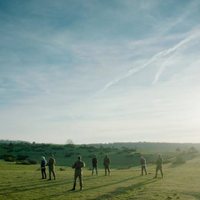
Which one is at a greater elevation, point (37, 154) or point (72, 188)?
point (37, 154)

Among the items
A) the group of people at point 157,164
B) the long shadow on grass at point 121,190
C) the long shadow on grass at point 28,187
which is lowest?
the long shadow on grass at point 121,190

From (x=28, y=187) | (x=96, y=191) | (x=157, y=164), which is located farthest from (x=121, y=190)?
(x=157, y=164)

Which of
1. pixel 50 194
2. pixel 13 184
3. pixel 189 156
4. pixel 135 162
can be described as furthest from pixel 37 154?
pixel 50 194

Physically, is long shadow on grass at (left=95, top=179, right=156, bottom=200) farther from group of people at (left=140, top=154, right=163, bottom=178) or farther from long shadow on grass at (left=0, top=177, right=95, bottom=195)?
group of people at (left=140, top=154, right=163, bottom=178)

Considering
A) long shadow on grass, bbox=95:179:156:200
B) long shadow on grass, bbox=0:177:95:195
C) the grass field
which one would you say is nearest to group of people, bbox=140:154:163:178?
the grass field

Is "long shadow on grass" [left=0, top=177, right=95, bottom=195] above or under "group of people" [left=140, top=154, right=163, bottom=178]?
under

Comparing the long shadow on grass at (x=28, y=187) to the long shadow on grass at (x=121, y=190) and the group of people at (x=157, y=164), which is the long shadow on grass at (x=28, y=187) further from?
the group of people at (x=157, y=164)

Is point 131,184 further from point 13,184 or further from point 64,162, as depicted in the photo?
point 64,162

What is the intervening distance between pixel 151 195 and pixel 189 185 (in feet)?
33.0

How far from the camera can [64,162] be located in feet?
327

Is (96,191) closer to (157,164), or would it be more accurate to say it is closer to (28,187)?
(28,187)

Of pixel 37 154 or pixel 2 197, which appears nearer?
pixel 2 197

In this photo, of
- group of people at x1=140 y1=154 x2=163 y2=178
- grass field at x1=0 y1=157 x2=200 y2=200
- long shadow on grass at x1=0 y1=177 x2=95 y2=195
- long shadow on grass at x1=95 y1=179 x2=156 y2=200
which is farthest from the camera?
group of people at x1=140 y1=154 x2=163 y2=178

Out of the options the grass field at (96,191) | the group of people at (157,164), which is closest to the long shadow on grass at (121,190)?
the grass field at (96,191)
